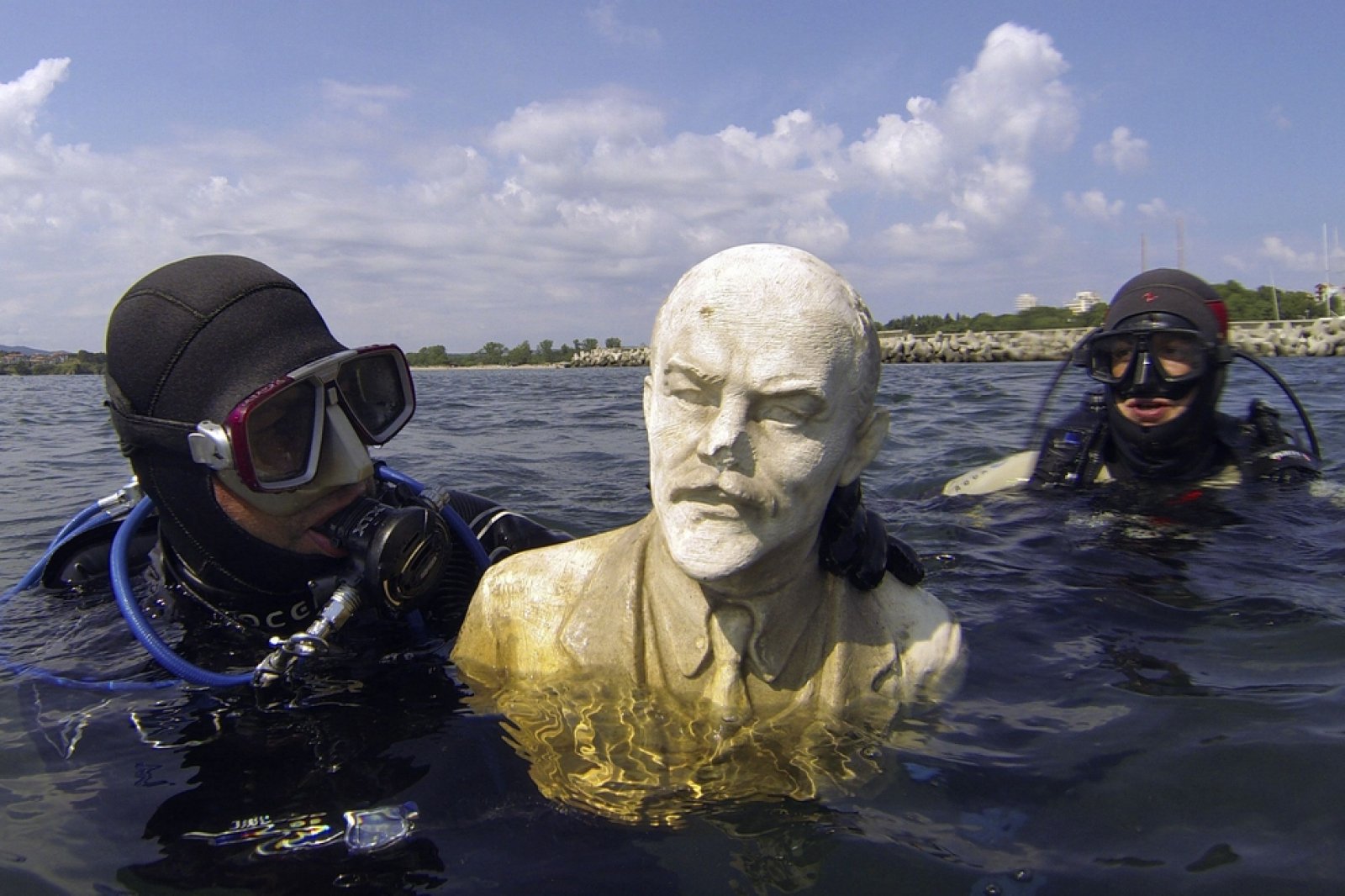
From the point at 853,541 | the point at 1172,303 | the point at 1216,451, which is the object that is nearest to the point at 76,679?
the point at 853,541

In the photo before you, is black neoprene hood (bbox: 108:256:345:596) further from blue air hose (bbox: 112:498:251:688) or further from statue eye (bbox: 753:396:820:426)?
statue eye (bbox: 753:396:820:426)

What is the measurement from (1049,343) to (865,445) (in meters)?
37.4

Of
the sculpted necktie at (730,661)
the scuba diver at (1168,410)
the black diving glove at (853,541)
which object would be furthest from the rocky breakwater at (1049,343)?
the sculpted necktie at (730,661)

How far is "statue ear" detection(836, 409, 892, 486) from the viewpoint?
2160 mm

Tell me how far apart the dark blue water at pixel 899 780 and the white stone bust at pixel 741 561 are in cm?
24

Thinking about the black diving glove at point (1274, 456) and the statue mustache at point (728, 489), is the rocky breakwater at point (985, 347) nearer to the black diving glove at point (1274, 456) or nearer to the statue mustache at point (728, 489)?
the black diving glove at point (1274, 456)

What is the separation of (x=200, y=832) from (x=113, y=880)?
0.18 meters

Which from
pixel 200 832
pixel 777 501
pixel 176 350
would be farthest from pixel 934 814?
pixel 176 350

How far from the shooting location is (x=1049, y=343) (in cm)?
3650

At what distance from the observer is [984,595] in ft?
13.1

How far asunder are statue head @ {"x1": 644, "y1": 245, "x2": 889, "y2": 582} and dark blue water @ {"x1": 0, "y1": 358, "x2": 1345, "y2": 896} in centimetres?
63

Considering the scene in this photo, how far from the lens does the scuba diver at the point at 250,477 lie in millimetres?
2660

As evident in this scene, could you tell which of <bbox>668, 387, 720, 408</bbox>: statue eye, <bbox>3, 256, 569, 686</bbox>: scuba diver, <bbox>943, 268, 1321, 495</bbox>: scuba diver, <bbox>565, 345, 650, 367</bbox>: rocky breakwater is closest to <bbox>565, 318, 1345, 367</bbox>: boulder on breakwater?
<bbox>565, 345, 650, 367</bbox>: rocky breakwater

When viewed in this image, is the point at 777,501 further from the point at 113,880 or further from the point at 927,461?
the point at 927,461
